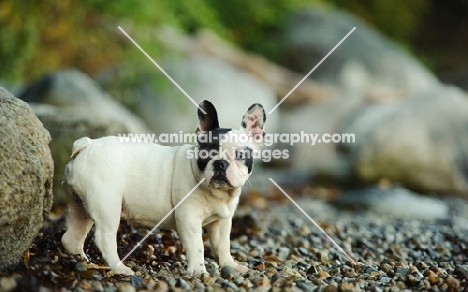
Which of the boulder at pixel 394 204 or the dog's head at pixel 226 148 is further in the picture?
the boulder at pixel 394 204

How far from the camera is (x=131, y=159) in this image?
188 inches

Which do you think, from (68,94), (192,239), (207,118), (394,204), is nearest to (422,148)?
(394,204)

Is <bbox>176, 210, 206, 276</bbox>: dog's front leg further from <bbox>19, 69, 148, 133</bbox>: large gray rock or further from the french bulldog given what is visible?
<bbox>19, 69, 148, 133</bbox>: large gray rock

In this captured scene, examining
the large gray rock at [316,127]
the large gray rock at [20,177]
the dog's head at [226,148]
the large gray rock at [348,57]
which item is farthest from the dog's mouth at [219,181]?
the large gray rock at [348,57]

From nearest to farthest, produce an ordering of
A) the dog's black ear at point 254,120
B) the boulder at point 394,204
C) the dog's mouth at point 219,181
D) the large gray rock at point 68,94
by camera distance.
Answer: the dog's mouth at point 219,181 < the dog's black ear at point 254,120 < the large gray rock at point 68,94 < the boulder at point 394,204

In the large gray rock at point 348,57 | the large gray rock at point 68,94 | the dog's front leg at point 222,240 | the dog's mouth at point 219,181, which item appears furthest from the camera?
the large gray rock at point 348,57

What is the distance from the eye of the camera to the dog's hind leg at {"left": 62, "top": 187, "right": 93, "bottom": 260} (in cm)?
486

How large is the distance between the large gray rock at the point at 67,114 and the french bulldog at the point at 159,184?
276 cm

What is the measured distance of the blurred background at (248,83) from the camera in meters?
10.4

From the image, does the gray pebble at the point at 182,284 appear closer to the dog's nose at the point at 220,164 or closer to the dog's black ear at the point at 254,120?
the dog's nose at the point at 220,164

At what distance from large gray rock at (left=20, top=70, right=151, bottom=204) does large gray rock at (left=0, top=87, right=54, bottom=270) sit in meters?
3.00

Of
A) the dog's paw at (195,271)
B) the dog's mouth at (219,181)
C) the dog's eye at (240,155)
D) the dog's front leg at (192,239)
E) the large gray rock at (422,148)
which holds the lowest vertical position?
the dog's paw at (195,271)

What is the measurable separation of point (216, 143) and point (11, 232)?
1472mm

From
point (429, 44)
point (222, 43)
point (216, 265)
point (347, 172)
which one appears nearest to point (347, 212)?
point (347, 172)
